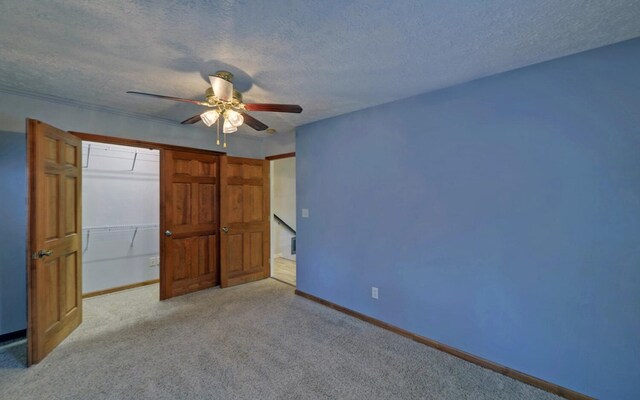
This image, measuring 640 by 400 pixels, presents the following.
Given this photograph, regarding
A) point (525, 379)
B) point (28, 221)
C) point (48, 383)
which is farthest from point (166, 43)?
point (525, 379)

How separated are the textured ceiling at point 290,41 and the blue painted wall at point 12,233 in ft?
1.93

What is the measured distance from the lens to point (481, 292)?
227 centimetres

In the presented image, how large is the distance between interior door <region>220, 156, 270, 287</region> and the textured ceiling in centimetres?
187

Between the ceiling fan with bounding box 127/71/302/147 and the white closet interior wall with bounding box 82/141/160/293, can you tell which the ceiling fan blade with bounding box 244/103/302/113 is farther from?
the white closet interior wall with bounding box 82/141/160/293

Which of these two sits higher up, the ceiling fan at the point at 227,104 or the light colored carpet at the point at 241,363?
the ceiling fan at the point at 227,104

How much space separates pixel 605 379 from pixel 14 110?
5.28m

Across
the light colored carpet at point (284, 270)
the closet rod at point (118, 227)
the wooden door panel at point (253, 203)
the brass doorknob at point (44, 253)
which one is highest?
the wooden door panel at point (253, 203)

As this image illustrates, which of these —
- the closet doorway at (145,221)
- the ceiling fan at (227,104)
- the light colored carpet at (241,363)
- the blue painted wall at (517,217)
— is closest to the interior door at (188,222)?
the closet doorway at (145,221)

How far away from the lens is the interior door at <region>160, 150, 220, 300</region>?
363 centimetres

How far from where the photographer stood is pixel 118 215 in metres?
4.00

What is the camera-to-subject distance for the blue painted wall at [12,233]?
8.43ft

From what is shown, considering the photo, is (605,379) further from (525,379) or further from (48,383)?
(48,383)

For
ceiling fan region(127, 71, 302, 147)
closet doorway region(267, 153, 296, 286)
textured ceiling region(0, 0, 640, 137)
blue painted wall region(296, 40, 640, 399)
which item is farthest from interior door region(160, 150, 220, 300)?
blue painted wall region(296, 40, 640, 399)

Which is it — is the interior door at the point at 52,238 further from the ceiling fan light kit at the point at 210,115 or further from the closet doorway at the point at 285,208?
the closet doorway at the point at 285,208
